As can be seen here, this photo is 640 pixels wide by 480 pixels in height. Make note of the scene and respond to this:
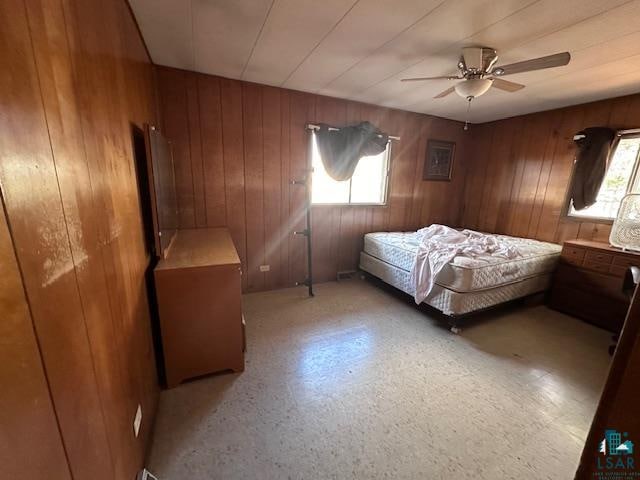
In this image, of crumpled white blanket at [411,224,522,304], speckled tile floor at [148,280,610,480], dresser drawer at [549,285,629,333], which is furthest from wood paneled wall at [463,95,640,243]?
speckled tile floor at [148,280,610,480]

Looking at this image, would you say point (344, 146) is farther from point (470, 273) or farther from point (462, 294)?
point (462, 294)

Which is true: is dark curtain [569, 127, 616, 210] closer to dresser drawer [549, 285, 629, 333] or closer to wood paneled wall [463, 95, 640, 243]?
wood paneled wall [463, 95, 640, 243]

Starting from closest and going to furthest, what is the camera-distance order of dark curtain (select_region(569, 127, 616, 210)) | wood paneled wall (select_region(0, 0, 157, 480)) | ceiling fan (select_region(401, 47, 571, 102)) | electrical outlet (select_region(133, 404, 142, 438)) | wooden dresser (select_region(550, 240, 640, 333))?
wood paneled wall (select_region(0, 0, 157, 480)), electrical outlet (select_region(133, 404, 142, 438)), ceiling fan (select_region(401, 47, 571, 102)), wooden dresser (select_region(550, 240, 640, 333)), dark curtain (select_region(569, 127, 616, 210))

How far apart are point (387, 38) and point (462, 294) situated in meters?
2.15

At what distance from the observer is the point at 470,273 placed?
2.33 meters

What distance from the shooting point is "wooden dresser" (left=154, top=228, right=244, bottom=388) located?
1621 millimetres

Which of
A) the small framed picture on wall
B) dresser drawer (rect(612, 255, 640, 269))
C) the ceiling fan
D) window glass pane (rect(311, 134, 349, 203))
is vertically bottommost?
dresser drawer (rect(612, 255, 640, 269))

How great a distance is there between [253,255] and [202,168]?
3.61ft

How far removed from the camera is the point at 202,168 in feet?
8.91

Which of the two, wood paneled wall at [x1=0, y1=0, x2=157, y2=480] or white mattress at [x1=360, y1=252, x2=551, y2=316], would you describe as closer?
wood paneled wall at [x1=0, y1=0, x2=157, y2=480]

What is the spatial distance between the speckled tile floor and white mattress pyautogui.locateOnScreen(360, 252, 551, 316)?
25cm

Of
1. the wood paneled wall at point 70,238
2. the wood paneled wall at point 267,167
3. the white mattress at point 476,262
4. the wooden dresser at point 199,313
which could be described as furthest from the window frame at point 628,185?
the wood paneled wall at point 70,238

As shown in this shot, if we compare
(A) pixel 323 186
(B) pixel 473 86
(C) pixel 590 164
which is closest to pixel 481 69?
(B) pixel 473 86

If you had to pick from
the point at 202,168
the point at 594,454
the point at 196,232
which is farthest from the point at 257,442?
the point at 202,168
